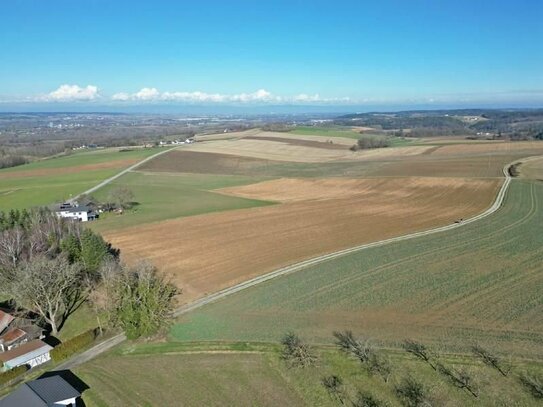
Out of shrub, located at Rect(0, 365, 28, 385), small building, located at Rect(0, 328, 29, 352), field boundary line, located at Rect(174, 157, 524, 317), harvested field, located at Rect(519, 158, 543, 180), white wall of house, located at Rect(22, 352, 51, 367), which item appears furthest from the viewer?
harvested field, located at Rect(519, 158, 543, 180)

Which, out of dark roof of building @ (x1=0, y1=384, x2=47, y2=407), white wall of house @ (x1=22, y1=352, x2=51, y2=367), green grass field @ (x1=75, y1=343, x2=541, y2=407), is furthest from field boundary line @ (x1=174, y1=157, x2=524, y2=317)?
dark roof of building @ (x1=0, y1=384, x2=47, y2=407)

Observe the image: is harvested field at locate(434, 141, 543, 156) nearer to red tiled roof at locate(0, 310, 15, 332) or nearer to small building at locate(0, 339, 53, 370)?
red tiled roof at locate(0, 310, 15, 332)

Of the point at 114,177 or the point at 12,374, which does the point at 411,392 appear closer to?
the point at 12,374

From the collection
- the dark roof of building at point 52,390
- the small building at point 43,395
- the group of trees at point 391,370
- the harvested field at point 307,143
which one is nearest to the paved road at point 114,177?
the harvested field at point 307,143

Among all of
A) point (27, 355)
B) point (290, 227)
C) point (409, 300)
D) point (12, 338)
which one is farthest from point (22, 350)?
point (290, 227)

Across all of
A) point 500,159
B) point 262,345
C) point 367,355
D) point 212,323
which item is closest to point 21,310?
point 212,323

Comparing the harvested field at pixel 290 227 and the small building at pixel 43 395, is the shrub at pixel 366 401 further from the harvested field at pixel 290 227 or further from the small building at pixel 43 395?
the harvested field at pixel 290 227

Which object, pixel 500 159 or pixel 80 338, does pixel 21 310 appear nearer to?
pixel 80 338
